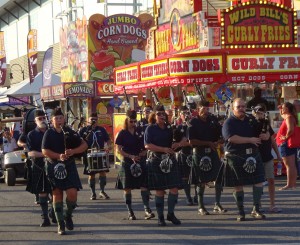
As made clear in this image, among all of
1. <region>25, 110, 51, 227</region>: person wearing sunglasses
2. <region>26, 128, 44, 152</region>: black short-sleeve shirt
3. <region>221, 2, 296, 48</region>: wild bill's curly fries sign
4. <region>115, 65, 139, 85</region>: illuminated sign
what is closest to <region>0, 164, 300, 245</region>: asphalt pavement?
<region>25, 110, 51, 227</region>: person wearing sunglasses

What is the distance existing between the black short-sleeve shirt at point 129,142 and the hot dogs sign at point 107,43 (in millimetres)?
19417

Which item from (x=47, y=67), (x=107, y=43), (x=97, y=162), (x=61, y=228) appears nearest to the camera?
(x=61, y=228)

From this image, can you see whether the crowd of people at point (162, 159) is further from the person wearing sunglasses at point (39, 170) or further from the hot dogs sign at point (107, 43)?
the hot dogs sign at point (107, 43)

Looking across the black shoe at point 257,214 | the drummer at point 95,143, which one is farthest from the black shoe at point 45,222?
the drummer at point 95,143

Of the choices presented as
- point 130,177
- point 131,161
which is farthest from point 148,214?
point 131,161

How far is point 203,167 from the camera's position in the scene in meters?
13.9

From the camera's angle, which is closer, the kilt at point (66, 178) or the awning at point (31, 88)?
the kilt at point (66, 178)

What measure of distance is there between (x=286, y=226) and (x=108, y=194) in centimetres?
637

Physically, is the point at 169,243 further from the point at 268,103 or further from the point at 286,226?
the point at 268,103

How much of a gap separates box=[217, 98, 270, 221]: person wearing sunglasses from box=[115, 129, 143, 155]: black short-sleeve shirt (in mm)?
1434

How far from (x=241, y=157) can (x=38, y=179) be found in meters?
3.12

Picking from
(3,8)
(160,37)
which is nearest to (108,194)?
(160,37)

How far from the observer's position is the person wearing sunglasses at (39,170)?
13030 millimetres

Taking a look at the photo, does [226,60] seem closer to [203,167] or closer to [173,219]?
[203,167]
